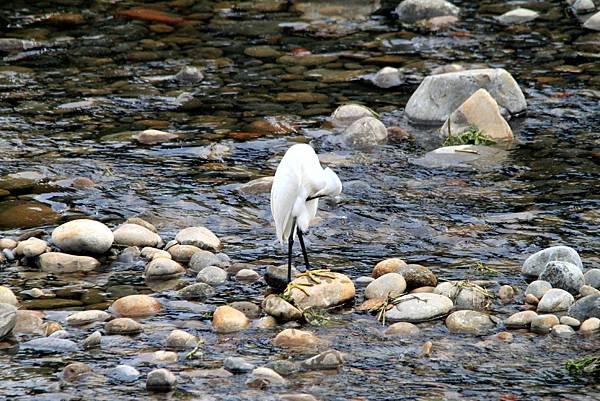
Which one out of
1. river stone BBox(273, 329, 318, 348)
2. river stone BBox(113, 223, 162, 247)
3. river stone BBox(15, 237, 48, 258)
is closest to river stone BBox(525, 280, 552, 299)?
river stone BBox(273, 329, 318, 348)

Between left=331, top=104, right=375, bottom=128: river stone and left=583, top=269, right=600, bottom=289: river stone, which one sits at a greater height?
left=331, top=104, right=375, bottom=128: river stone

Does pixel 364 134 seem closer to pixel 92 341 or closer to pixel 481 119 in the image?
pixel 481 119

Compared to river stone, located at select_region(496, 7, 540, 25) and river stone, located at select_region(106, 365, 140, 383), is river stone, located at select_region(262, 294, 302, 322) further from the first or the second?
river stone, located at select_region(496, 7, 540, 25)

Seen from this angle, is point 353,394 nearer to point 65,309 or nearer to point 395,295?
point 395,295

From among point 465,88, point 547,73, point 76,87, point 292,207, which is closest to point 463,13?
point 547,73

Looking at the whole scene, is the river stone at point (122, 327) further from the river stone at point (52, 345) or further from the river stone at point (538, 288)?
the river stone at point (538, 288)

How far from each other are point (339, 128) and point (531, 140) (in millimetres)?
1804

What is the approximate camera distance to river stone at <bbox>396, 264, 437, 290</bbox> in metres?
7.14

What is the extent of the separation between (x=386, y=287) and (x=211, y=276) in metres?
1.18

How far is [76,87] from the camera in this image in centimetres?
1188

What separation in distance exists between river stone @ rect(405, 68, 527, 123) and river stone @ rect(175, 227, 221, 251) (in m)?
3.57

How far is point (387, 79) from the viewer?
1209cm

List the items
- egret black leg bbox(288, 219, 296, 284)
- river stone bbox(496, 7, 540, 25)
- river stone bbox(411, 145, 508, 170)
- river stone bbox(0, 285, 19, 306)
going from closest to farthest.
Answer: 1. river stone bbox(0, 285, 19, 306)
2. egret black leg bbox(288, 219, 296, 284)
3. river stone bbox(411, 145, 508, 170)
4. river stone bbox(496, 7, 540, 25)

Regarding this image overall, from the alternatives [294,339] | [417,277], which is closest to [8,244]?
[294,339]
